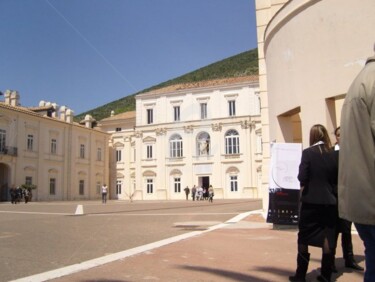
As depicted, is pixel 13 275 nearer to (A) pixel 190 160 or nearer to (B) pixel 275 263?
(B) pixel 275 263

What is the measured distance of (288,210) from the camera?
387 inches

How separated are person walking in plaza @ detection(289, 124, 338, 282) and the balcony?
1609 inches

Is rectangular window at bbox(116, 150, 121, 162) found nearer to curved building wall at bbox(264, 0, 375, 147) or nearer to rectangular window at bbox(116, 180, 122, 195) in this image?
rectangular window at bbox(116, 180, 122, 195)

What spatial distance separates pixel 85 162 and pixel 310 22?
153ft

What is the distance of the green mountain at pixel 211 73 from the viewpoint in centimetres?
11354

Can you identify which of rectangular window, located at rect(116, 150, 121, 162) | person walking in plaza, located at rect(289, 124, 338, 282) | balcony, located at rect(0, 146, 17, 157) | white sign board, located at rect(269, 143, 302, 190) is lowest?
person walking in plaza, located at rect(289, 124, 338, 282)

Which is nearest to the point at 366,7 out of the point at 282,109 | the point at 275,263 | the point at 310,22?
the point at 310,22

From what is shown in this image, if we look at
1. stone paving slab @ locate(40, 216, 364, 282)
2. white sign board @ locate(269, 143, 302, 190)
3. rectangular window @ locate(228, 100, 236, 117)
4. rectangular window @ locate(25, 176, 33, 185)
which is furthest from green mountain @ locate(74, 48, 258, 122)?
stone paving slab @ locate(40, 216, 364, 282)

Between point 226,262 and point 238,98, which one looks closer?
point 226,262

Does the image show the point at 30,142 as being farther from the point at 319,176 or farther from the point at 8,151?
the point at 319,176

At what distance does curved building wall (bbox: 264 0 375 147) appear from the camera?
28.7 ft

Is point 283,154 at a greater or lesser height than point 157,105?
lesser

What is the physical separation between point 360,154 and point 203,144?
49.7 meters

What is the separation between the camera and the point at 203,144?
52.0 metres
